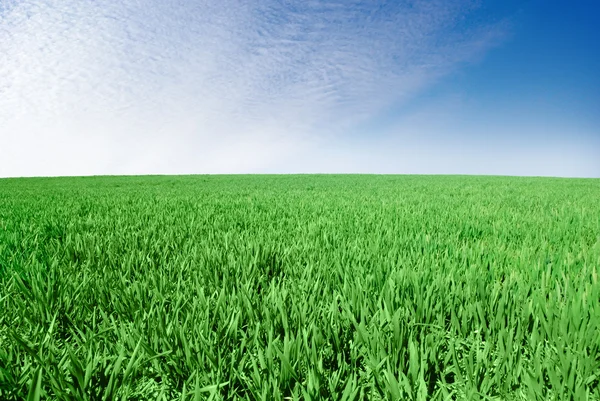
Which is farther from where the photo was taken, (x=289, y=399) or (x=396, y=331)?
(x=396, y=331)

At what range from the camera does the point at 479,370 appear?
0.95m

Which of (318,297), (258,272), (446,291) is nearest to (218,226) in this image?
(258,272)

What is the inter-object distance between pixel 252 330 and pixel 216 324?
186 millimetres

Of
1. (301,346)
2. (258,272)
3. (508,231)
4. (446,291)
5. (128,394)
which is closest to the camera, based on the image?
(128,394)

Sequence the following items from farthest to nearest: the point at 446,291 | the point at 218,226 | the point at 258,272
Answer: the point at 218,226 → the point at 258,272 → the point at 446,291

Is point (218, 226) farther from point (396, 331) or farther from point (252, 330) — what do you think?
Answer: point (396, 331)

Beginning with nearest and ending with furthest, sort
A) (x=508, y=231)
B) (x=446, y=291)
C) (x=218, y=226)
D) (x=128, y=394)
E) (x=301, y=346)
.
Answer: (x=128, y=394) → (x=301, y=346) → (x=446, y=291) → (x=508, y=231) → (x=218, y=226)

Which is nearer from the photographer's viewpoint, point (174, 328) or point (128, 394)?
point (128, 394)

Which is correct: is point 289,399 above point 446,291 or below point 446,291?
below

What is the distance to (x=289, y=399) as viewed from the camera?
895 mm

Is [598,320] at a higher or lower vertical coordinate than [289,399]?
higher

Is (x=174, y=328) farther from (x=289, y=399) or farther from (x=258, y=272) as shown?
(x=258, y=272)

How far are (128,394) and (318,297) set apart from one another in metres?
0.84

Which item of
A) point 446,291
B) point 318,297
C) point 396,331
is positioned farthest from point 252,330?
point 446,291
